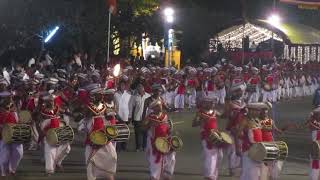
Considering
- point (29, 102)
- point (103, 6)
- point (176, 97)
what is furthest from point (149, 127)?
point (103, 6)

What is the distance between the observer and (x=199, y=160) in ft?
54.5

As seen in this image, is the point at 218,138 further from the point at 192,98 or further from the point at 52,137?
the point at 192,98

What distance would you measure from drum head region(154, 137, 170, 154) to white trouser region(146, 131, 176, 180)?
0.14m

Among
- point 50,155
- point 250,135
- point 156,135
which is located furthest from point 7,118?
point 250,135

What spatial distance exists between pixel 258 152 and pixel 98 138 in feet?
9.81

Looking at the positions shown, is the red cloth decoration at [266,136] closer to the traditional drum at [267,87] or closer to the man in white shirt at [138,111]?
the man in white shirt at [138,111]

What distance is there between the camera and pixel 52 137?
13.6 metres

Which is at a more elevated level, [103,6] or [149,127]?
[103,6]

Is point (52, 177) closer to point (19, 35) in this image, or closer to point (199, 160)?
point (199, 160)

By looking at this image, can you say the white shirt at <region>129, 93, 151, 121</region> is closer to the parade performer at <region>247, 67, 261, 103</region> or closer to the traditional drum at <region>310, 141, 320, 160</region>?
the traditional drum at <region>310, 141, 320, 160</region>

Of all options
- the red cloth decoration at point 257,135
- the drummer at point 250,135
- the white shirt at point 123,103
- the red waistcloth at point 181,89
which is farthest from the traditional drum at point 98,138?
the red waistcloth at point 181,89

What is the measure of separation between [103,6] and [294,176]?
2401 cm

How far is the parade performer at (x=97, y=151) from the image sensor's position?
1239 centimetres

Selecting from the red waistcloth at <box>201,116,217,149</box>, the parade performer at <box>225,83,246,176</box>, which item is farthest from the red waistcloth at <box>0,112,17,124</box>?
the parade performer at <box>225,83,246,176</box>
